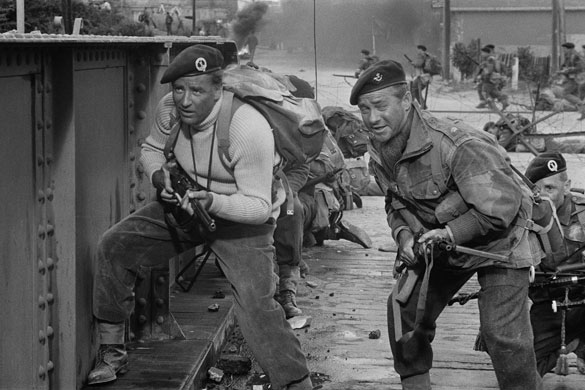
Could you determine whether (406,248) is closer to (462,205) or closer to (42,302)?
(462,205)

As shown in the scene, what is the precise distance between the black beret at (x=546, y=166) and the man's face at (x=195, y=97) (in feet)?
7.45

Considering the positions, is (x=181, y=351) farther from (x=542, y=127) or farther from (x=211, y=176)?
(x=542, y=127)

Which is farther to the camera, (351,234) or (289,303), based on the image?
(351,234)

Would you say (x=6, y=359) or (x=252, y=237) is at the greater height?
(x=252, y=237)

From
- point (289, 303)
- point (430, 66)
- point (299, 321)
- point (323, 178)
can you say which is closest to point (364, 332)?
point (299, 321)

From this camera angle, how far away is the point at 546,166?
267 inches

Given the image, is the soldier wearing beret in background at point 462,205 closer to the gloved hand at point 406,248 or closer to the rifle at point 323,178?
the gloved hand at point 406,248

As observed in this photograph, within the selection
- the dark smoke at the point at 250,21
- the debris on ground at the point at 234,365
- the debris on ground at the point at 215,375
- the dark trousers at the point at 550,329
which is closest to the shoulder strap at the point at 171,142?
the debris on ground at the point at 215,375

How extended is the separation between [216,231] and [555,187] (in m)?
2.20

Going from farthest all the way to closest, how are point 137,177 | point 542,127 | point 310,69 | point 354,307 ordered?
point 310,69 → point 542,127 → point 354,307 → point 137,177

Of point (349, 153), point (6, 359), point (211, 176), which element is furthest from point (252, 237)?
point (349, 153)

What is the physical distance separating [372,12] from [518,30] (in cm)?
1379

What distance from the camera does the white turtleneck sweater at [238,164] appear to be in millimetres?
5410

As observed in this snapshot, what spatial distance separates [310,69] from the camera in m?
30.0
